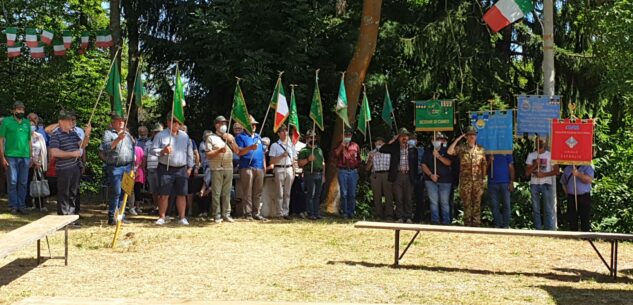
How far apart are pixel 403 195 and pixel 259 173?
3.00 m

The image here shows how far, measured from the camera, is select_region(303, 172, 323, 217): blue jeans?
13.6 metres

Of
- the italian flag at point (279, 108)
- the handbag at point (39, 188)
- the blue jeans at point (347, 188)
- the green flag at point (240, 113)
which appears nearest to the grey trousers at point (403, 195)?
the blue jeans at point (347, 188)

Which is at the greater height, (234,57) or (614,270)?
(234,57)

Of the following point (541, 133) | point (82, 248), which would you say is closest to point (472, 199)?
point (541, 133)

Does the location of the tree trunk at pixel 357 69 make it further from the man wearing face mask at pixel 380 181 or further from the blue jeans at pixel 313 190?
the blue jeans at pixel 313 190

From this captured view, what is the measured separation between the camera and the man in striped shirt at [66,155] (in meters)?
10.7

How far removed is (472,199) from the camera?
12891 millimetres

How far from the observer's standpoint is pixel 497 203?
12.9 metres

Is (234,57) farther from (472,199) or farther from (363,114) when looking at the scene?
(472,199)

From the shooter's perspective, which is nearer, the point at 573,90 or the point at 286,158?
the point at 286,158

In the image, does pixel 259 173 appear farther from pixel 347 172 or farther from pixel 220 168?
pixel 347 172

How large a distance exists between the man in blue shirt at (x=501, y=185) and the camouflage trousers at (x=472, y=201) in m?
0.28

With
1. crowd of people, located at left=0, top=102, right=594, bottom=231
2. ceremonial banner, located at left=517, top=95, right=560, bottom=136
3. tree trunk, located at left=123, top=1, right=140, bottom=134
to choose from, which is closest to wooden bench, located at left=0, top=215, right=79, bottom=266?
crowd of people, located at left=0, top=102, right=594, bottom=231

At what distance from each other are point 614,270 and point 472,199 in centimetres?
478
